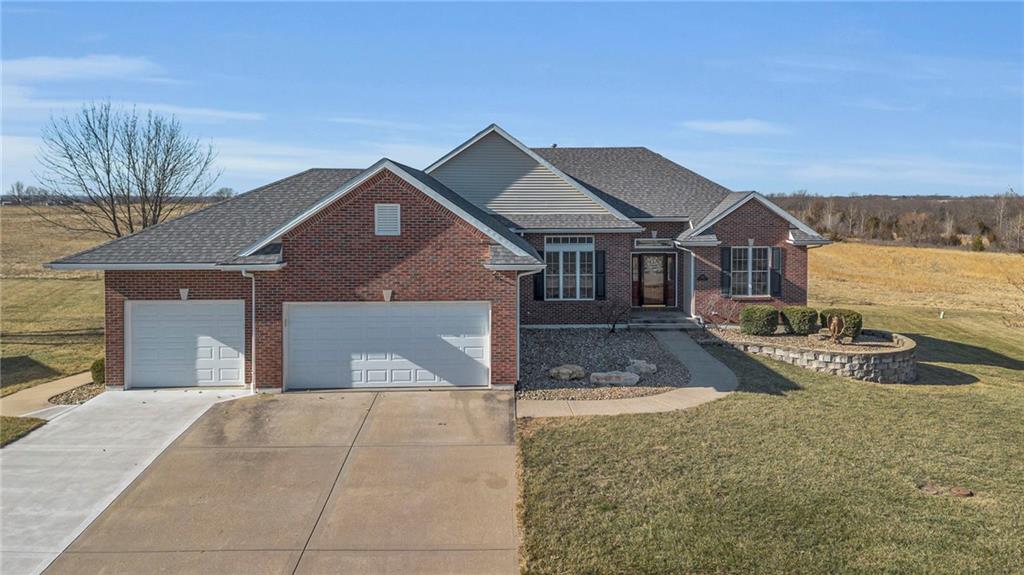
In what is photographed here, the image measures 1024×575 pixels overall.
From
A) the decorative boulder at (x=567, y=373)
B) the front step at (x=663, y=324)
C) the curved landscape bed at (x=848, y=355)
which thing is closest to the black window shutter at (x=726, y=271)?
the front step at (x=663, y=324)

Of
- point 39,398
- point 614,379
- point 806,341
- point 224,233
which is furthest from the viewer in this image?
point 806,341

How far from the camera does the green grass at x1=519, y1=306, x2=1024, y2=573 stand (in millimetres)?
7762

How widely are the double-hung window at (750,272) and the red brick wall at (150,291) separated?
15.2 meters

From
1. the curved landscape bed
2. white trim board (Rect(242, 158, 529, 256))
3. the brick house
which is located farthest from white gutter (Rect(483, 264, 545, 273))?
the curved landscape bed

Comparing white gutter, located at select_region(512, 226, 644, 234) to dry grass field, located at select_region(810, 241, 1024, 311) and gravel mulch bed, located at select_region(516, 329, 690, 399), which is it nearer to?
gravel mulch bed, located at select_region(516, 329, 690, 399)

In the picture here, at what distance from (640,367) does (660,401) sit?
2.35m

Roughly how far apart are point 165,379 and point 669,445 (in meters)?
11.0

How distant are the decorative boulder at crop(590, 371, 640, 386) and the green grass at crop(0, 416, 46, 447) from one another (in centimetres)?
1112

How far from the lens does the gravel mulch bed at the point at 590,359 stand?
14.7 metres

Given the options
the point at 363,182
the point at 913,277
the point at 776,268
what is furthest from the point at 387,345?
the point at 913,277

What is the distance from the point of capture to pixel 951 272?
49.9 metres

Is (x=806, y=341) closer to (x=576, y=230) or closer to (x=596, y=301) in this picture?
(x=596, y=301)

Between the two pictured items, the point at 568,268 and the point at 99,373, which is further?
the point at 568,268

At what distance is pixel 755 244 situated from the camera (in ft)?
72.4
